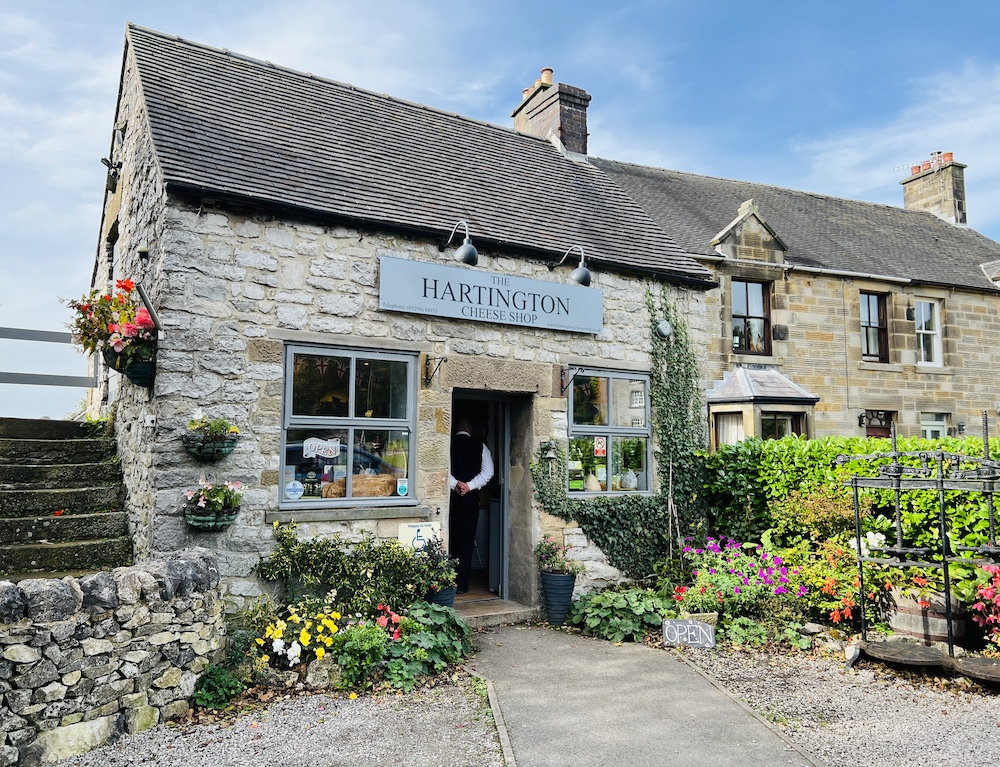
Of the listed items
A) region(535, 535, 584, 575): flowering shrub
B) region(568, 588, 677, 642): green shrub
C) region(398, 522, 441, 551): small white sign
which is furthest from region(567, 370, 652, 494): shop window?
region(398, 522, 441, 551): small white sign

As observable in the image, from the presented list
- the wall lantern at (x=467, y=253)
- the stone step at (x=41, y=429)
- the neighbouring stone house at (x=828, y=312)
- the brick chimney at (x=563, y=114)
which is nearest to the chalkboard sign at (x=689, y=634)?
the wall lantern at (x=467, y=253)

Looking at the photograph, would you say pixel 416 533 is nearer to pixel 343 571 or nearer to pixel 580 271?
pixel 343 571

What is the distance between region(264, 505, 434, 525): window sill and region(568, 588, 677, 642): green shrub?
1.93 metres

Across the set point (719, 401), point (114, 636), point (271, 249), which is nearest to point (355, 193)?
point (271, 249)

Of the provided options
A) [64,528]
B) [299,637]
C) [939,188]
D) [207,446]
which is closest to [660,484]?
[299,637]

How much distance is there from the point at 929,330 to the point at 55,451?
1646 cm

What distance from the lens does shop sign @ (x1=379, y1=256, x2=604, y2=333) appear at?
7308 mm

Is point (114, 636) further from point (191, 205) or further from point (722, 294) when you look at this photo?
point (722, 294)

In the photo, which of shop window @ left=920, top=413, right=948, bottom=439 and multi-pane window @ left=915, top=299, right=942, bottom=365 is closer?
shop window @ left=920, top=413, right=948, bottom=439

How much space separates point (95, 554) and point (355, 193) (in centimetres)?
423

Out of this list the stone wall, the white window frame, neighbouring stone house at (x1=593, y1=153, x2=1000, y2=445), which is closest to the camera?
the stone wall

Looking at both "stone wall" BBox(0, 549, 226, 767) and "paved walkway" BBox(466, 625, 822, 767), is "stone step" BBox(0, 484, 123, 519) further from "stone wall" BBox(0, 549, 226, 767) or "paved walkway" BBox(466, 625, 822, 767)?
"paved walkway" BBox(466, 625, 822, 767)

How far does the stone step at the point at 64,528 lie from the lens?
21.0 ft

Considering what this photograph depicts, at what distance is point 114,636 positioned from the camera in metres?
4.61
